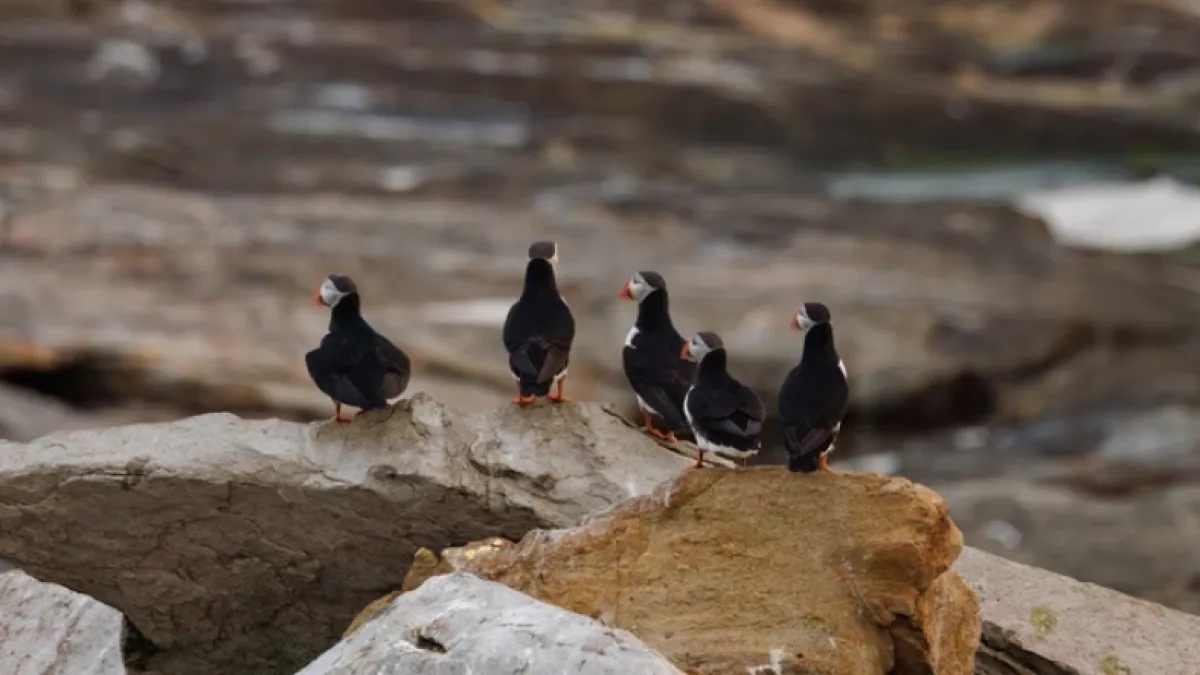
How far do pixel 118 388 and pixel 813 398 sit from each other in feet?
25.6

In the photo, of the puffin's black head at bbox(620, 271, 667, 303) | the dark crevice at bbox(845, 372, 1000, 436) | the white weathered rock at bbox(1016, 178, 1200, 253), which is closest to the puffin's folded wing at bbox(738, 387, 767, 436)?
the puffin's black head at bbox(620, 271, 667, 303)

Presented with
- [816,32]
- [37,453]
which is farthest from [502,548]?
[816,32]

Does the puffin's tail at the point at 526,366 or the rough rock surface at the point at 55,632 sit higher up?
the puffin's tail at the point at 526,366

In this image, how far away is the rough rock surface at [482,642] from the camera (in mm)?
3350

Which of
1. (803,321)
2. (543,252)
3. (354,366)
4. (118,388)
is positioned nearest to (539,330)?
(543,252)

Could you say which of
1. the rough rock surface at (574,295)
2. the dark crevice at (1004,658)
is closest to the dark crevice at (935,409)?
the rough rock surface at (574,295)

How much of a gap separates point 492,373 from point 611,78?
1136 centimetres

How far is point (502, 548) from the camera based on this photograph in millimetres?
4418

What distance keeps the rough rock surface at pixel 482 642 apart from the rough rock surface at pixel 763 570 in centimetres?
53

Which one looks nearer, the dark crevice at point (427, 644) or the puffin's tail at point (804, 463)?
the dark crevice at point (427, 644)

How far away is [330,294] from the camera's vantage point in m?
4.75

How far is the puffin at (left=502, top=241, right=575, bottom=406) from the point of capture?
15.8 feet

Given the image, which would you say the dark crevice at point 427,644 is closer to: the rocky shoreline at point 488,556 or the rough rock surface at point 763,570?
the rocky shoreline at point 488,556

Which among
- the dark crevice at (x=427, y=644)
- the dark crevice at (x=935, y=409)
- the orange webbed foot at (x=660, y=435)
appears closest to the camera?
the dark crevice at (x=427, y=644)
